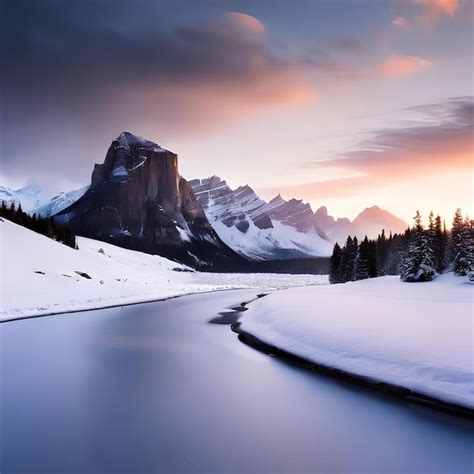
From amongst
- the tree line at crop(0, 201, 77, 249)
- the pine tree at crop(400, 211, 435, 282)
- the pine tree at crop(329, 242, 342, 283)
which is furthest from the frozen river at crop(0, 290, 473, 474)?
the pine tree at crop(329, 242, 342, 283)

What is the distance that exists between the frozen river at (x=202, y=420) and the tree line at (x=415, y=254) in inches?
1053

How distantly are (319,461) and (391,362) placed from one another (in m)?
6.06

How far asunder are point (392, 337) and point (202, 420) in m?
8.48

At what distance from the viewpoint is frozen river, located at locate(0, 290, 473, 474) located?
7.71 metres

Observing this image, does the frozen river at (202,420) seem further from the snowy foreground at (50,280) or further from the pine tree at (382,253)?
the pine tree at (382,253)

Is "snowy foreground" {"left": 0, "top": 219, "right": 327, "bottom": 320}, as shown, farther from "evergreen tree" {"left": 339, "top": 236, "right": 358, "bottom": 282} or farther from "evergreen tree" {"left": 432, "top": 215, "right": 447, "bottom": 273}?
"evergreen tree" {"left": 432, "top": 215, "right": 447, "bottom": 273}

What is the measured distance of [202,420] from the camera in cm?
990

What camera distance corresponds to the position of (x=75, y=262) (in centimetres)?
5166

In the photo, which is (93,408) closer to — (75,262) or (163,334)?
(163,334)

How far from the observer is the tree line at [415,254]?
37.1 m

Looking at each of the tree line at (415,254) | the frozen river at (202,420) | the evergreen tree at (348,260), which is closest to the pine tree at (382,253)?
the tree line at (415,254)

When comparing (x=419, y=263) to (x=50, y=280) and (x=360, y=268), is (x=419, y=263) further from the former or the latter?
(x=50, y=280)

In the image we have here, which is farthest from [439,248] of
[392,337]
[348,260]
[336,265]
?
[392,337]

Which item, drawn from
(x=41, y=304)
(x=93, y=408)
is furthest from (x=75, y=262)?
(x=93, y=408)
